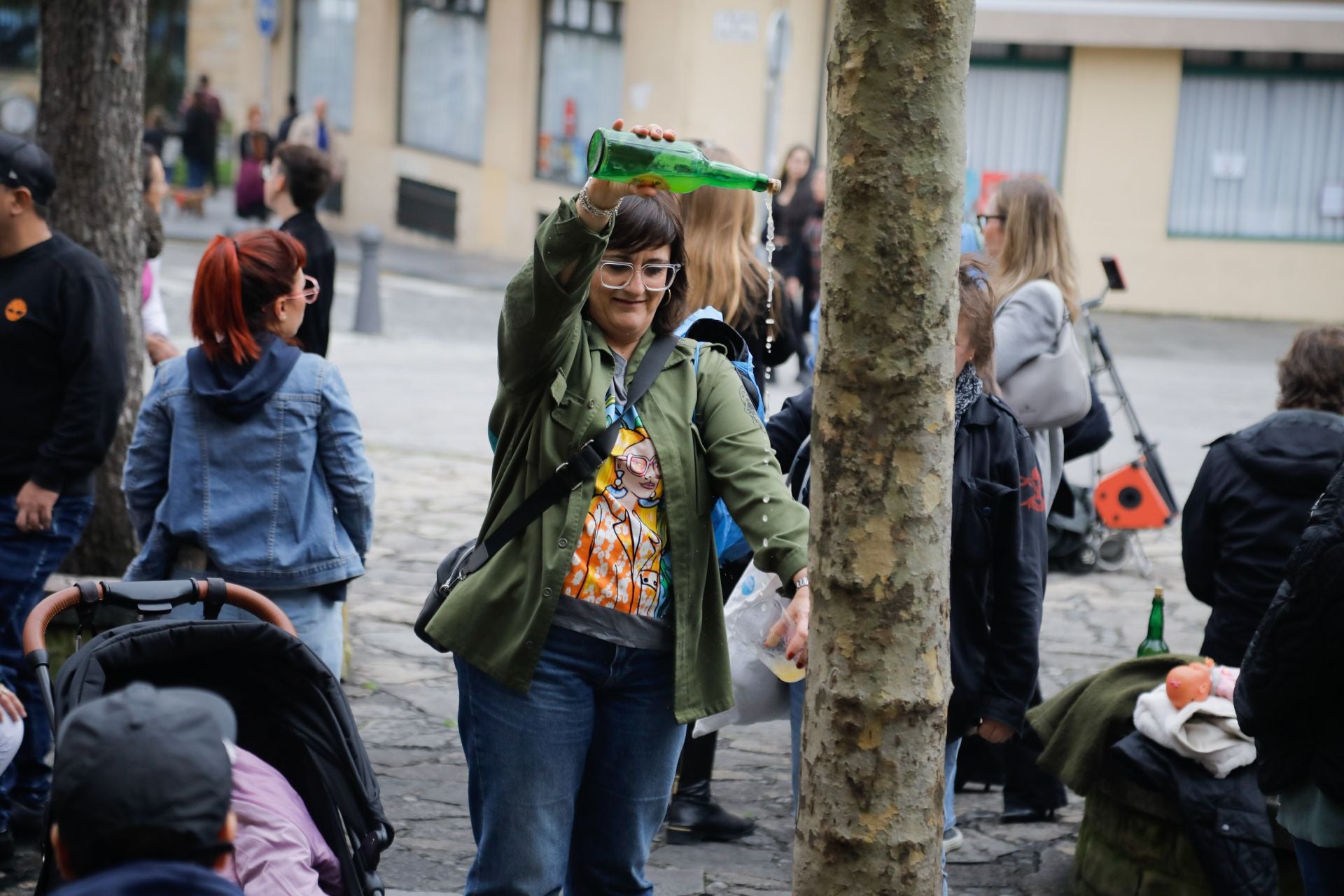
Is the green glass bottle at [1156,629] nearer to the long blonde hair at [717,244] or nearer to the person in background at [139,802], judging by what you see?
the long blonde hair at [717,244]

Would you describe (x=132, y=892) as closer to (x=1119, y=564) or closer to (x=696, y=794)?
(x=696, y=794)

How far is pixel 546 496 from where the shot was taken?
10.7 ft

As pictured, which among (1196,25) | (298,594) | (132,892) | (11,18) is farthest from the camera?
(11,18)

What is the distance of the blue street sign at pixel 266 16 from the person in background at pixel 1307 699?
24803 mm

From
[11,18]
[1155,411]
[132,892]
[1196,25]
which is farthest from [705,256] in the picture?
[11,18]

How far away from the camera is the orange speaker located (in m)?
8.56

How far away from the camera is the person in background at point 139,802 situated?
2.22 metres

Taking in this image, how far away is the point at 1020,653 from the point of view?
421cm

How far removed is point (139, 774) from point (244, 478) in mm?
2395

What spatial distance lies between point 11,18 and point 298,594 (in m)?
35.9

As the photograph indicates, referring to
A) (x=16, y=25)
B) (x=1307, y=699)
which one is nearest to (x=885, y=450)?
(x=1307, y=699)

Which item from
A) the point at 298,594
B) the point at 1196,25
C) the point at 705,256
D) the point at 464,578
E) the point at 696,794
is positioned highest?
the point at 1196,25

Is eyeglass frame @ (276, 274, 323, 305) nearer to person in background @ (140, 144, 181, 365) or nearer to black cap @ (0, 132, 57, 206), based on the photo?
black cap @ (0, 132, 57, 206)

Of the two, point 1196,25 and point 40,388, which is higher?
point 1196,25
